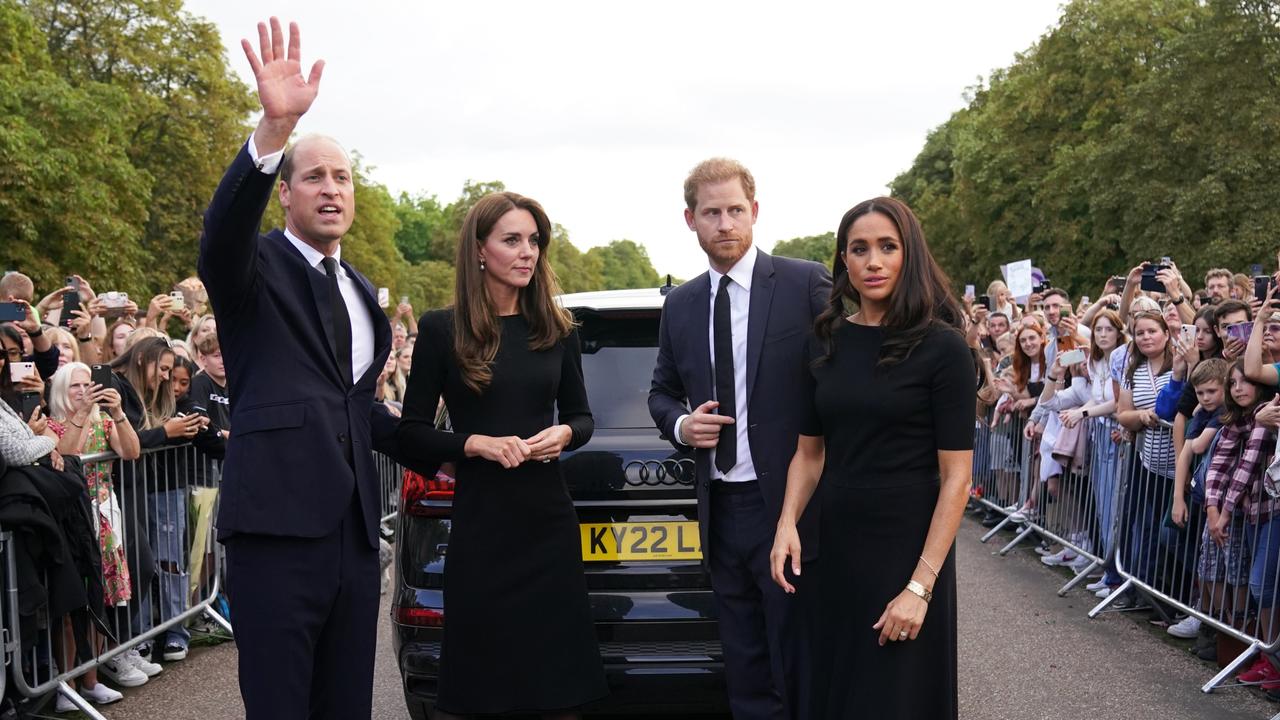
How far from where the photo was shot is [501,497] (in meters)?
4.30

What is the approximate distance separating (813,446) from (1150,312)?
6.03 metres

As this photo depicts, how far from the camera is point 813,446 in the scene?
411cm

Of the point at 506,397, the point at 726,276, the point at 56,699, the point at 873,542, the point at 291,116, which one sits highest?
the point at 291,116

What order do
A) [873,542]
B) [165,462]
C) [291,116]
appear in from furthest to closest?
[165,462] < [873,542] < [291,116]

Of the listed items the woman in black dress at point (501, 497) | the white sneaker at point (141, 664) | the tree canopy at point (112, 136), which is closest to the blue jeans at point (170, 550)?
the white sneaker at point (141, 664)

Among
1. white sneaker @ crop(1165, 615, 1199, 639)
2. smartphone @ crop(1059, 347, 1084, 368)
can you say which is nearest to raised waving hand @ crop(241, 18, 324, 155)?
white sneaker @ crop(1165, 615, 1199, 639)

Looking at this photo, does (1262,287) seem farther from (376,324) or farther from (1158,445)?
(376,324)

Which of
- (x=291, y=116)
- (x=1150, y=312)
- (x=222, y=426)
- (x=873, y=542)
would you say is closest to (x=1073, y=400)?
(x=1150, y=312)

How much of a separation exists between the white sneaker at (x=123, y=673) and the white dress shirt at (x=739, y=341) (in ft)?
13.7

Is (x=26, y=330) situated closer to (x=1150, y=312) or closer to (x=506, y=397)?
(x=506, y=397)

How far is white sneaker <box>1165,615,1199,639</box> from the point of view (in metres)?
7.93

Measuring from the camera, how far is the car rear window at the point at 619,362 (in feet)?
17.0

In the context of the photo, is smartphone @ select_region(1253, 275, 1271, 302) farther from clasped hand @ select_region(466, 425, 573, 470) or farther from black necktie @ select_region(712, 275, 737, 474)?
clasped hand @ select_region(466, 425, 573, 470)

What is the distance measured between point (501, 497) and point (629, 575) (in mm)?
861
